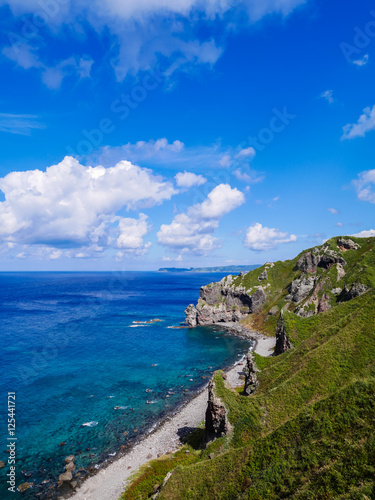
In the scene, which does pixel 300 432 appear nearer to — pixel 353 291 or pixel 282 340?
pixel 282 340

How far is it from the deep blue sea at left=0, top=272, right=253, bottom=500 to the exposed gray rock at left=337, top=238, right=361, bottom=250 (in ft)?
202

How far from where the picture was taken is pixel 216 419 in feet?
112

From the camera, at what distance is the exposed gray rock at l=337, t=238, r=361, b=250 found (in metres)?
114

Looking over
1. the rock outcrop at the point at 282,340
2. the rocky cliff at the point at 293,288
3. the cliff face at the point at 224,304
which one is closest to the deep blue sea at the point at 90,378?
the cliff face at the point at 224,304

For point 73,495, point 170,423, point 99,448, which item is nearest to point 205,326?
point 170,423

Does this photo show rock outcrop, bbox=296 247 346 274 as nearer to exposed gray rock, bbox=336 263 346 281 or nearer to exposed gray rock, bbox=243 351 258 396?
exposed gray rock, bbox=336 263 346 281

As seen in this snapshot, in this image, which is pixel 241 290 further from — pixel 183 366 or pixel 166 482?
pixel 166 482

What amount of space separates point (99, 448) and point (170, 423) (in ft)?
42.1

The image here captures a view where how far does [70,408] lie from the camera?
54.8 meters

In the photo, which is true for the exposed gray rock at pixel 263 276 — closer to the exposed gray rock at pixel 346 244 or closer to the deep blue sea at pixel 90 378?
the exposed gray rock at pixel 346 244

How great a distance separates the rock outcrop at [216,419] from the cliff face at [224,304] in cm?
8912

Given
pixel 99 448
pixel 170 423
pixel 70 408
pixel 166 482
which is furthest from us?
pixel 70 408

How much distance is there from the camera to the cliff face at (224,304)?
4946 inches

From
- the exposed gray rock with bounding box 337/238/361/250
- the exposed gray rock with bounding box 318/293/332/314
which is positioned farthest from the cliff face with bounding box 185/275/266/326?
the exposed gray rock with bounding box 337/238/361/250
